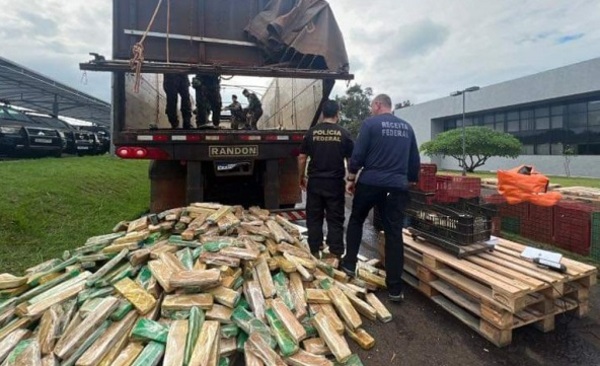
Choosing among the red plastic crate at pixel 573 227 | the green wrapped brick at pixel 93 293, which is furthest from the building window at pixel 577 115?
the green wrapped brick at pixel 93 293

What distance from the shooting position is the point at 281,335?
2398 millimetres

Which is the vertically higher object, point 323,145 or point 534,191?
point 323,145

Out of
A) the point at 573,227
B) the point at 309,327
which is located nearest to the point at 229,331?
the point at 309,327

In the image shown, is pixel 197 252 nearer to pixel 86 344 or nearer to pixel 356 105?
pixel 86 344

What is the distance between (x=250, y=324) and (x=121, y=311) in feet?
2.99

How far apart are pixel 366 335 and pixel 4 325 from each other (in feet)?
8.91

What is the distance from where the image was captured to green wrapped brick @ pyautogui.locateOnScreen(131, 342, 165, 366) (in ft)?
6.79

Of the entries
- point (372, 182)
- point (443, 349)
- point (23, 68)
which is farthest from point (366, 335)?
point (23, 68)

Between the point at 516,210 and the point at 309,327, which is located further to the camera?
the point at 516,210

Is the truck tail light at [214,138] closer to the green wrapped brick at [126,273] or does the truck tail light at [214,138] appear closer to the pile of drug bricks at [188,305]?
the pile of drug bricks at [188,305]

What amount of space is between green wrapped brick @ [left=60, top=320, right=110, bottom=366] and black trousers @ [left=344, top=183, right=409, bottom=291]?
2289 millimetres

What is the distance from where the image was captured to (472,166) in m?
26.3

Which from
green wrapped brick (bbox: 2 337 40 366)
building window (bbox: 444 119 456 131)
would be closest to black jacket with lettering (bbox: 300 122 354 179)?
green wrapped brick (bbox: 2 337 40 366)

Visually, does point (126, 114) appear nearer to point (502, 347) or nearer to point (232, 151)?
point (232, 151)
